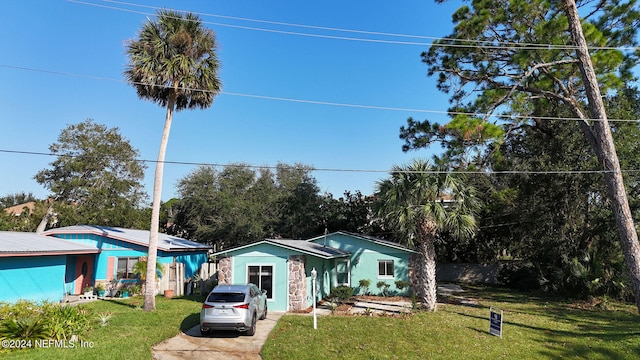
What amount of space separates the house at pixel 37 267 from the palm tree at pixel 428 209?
15.1 metres

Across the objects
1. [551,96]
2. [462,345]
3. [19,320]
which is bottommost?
[462,345]

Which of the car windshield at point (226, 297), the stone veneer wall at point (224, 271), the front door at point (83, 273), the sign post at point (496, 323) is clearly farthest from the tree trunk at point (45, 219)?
the sign post at point (496, 323)

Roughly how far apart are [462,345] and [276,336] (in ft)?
18.2

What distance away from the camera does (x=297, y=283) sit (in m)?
16.2

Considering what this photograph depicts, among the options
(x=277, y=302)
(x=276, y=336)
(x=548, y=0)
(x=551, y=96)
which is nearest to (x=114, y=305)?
(x=277, y=302)

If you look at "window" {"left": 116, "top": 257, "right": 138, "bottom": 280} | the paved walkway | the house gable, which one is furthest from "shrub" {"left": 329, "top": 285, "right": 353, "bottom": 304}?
"window" {"left": 116, "top": 257, "right": 138, "bottom": 280}

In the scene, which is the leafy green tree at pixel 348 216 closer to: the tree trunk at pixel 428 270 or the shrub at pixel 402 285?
the shrub at pixel 402 285

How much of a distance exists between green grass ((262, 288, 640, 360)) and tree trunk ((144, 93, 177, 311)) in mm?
5765

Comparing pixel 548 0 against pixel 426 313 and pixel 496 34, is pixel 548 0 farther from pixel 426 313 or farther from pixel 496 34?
pixel 426 313

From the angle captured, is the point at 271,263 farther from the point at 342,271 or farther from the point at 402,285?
the point at 402,285

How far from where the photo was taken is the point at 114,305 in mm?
16500

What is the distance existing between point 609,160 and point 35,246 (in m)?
22.5

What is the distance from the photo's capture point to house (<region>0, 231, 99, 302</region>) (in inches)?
575

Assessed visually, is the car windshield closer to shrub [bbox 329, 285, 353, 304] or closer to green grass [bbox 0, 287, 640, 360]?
green grass [bbox 0, 287, 640, 360]
